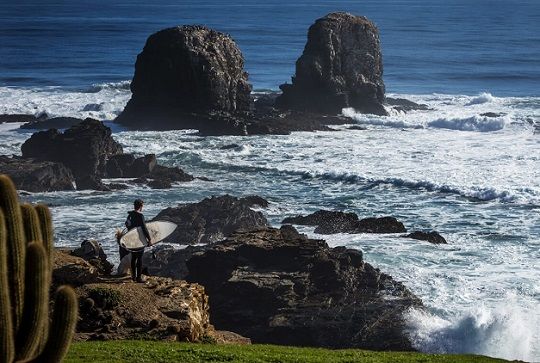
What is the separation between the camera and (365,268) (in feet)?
110

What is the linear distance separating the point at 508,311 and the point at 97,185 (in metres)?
25.8

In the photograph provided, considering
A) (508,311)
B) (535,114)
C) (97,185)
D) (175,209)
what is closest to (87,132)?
(97,185)

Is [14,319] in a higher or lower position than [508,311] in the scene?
higher

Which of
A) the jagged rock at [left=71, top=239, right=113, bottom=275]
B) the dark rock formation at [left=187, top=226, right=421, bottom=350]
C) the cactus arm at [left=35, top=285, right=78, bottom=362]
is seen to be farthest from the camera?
the dark rock formation at [left=187, top=226, right=421, bottom=350]

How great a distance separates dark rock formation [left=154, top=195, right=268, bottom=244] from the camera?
1606 inches

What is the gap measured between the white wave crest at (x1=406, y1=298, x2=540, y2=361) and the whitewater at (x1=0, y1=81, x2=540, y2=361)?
0.04 m

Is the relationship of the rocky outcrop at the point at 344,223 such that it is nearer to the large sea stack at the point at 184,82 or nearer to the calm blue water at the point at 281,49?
the large sea stack at the point at 184,82

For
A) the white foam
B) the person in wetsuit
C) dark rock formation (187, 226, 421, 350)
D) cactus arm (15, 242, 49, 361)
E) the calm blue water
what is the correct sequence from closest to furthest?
cactus arm (15, 242, 49, 361) < the person in wetsuit < dark rock formation (187, 226, 421, 350) < the white foam < the calm blue water

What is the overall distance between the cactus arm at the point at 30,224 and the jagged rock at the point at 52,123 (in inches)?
2198

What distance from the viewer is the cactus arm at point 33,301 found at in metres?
13.8

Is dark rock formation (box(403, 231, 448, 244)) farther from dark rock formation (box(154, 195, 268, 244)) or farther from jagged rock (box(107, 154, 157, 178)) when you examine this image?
jagged rock (box(107, 154, 157, 178))

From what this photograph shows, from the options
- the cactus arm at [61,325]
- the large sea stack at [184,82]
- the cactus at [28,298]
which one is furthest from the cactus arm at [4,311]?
the large sea stack at [184,82]

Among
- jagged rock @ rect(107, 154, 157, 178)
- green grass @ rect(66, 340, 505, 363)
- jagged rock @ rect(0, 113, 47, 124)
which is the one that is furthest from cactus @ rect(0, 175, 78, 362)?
jagged rock @ rect(0, 113, 47, 124)

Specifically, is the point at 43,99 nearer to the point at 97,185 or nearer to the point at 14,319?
the point at 97,185
